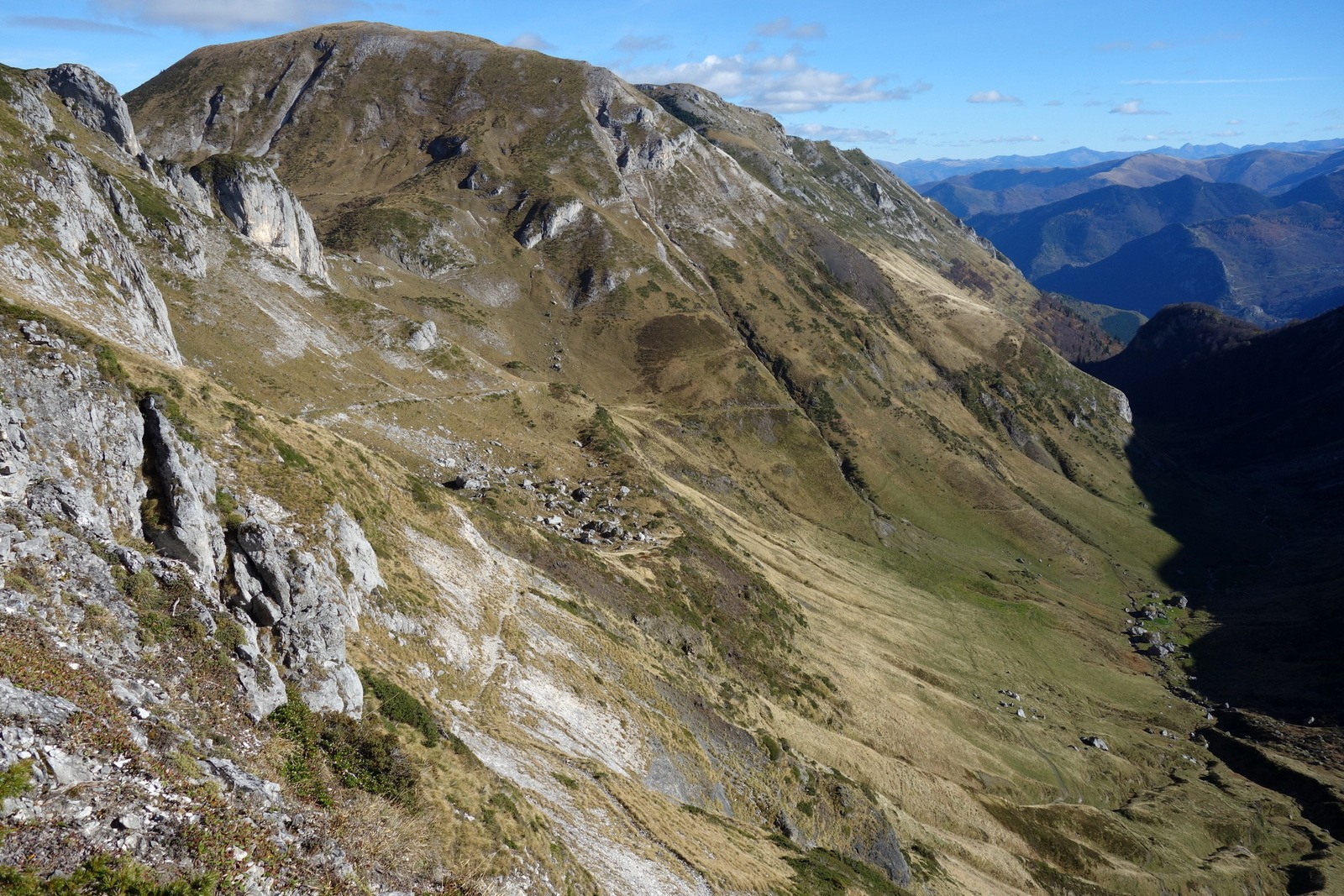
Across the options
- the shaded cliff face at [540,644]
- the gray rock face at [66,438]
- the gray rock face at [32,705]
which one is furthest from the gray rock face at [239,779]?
the gray rock face at [66,438]

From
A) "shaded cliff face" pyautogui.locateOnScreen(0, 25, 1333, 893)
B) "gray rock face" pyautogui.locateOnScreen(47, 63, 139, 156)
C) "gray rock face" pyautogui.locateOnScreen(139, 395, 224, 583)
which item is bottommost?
"shaded cliff face" pyautogui.locateOnScreen(0, 25, 1333, 893)

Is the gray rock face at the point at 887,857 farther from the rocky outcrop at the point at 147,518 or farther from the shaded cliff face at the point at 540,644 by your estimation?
the rocky outcrop at the point at 147,518

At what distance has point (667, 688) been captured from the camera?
6644cm

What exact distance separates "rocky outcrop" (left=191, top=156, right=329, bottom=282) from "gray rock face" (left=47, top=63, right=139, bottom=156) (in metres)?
16.2

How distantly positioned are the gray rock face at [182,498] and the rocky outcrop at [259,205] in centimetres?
11883

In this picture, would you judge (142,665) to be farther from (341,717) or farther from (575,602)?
(575,602)

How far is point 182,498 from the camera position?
106 ft

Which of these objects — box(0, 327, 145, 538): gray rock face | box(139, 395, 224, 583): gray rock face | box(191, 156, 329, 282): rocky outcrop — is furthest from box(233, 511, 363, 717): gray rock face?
box(191, 156, 329, 282): rocky outcrop

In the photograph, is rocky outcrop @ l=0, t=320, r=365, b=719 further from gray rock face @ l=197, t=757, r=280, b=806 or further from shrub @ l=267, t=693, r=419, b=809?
gray rock face @ l=197, t=757, r=280, b=806

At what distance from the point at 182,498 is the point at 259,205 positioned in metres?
138

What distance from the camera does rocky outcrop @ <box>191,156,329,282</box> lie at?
144m

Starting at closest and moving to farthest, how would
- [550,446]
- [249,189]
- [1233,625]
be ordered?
[550,446], [249,189], [1233,625]

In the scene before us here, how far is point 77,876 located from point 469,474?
3104 inches

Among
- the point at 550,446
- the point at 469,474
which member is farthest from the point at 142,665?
the point at 550,446
